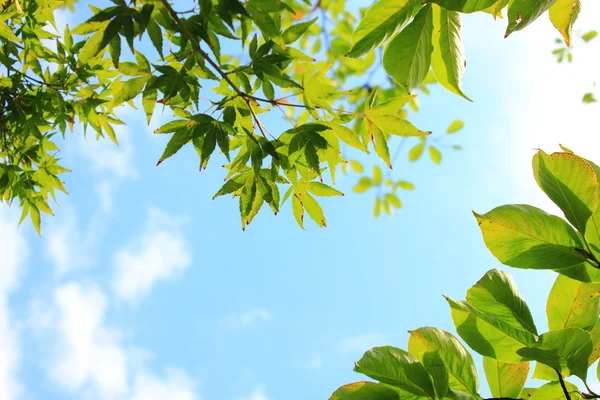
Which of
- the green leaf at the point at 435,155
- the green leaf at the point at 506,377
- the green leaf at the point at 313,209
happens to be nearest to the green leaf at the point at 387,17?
the green leaf at the point at 506,377

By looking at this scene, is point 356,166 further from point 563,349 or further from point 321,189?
point 563,349

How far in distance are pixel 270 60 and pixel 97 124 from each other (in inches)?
56.5

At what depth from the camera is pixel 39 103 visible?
81.9 inches

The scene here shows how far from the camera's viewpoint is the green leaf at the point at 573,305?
78 cm

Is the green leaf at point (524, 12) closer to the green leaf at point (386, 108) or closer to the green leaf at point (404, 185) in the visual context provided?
the green leaf at point (386, 108)

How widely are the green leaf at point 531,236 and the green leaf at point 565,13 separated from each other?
325mm

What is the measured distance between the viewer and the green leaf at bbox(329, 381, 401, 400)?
2.48ft

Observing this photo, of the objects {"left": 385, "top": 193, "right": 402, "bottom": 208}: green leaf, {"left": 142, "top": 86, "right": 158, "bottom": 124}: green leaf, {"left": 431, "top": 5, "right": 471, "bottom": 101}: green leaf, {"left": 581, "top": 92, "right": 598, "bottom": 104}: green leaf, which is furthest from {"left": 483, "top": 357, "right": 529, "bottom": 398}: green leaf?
{"left": 581, "top": 92, "right": 598, "bottom": 104}: green leaf

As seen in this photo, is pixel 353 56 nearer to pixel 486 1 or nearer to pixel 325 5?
pixel 486 1

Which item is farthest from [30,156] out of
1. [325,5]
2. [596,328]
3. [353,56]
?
[596,328]

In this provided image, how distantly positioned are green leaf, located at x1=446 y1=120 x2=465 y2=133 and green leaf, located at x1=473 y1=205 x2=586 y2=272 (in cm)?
281

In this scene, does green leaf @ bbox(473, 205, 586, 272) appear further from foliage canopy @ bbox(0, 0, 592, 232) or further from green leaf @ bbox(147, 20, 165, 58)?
green leaf @ bbox(147, 20, 165, 58)

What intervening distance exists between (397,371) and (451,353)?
5.1 inches

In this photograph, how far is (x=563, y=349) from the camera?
0.69m
